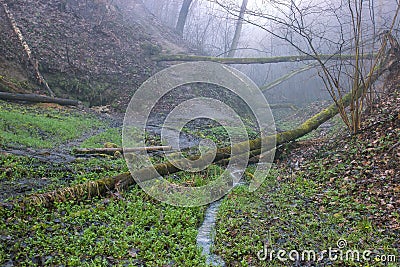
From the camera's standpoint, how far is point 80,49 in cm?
1891

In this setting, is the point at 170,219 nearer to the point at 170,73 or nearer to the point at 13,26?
the point at 13,26

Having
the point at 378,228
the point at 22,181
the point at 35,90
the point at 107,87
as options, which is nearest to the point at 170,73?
the point at 107,87

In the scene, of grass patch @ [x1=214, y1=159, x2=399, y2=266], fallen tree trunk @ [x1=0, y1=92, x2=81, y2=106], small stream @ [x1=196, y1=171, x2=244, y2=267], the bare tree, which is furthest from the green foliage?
the bare tree

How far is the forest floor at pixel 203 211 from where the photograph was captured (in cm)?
468

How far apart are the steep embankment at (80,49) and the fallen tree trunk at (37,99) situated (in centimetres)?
106

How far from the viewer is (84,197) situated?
253 inches

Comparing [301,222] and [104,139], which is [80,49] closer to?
[104,139]

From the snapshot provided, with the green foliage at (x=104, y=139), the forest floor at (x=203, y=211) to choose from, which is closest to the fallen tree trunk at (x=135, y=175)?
the forest floor at (x=203, y=211)

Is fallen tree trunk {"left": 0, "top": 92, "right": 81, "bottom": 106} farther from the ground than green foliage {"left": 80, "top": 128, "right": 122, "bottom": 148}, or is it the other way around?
fallen tree trunk {"left": 0, "top": 92, "right": 81, "bottom": 106}

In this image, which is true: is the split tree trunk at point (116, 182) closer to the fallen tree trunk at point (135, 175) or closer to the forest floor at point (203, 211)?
the fallen tree trunk at point (135, 175)

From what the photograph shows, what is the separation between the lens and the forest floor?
468 cm

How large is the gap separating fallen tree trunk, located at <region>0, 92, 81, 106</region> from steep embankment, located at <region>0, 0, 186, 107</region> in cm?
106

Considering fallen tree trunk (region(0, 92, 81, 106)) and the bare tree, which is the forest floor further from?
fallen tree trunk (region(0, 92, 81, 106))

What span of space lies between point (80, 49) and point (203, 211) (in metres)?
14.8
